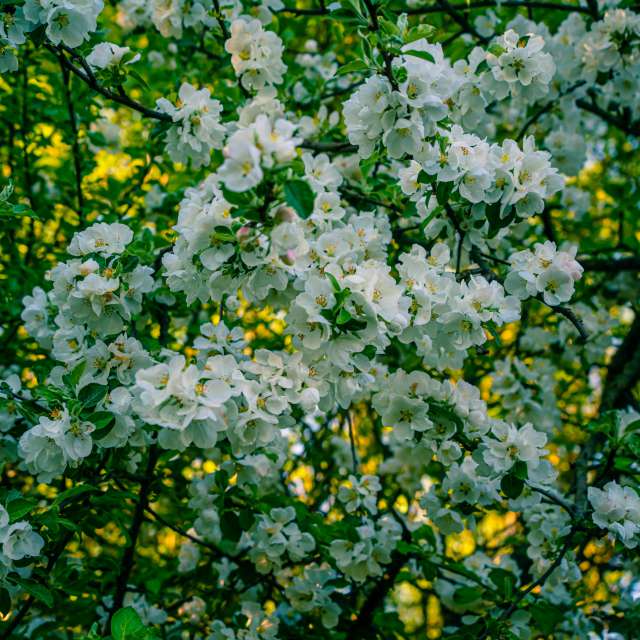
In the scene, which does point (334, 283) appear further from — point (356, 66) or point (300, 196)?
point (356, 66)

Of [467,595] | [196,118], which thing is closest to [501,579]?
[467,595]

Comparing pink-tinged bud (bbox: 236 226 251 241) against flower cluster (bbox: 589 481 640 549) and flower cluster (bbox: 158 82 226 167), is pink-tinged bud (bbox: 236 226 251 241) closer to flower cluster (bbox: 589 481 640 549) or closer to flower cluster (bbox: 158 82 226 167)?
flower cluster (bbox: 158 82 226 167)

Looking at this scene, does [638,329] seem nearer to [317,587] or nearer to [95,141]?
[317,587]

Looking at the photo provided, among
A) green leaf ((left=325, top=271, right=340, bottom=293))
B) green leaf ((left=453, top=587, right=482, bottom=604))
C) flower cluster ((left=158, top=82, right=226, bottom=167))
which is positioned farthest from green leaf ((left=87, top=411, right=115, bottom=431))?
green leaf ((left=453, top=587, right=482, bottom=604))

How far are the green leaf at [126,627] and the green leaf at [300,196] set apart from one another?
48.1 inches

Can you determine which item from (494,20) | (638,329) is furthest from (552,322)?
(494,20)

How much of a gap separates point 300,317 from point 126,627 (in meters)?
0.99

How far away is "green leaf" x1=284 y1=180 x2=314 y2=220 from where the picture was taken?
5.72 ft

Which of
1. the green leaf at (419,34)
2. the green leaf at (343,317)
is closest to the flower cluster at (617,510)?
the green leaf at (343,317)

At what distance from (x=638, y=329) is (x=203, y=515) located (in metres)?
2.71

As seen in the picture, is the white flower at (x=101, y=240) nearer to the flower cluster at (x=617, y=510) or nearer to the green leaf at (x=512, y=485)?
the green leaf at (x=512, y=485)

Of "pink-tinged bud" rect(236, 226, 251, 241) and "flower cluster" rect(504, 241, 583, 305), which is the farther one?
"flower cluster" rect(504, 241, 583, 305)

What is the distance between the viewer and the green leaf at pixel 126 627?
1.95 metres

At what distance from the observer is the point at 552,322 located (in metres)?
4.39
